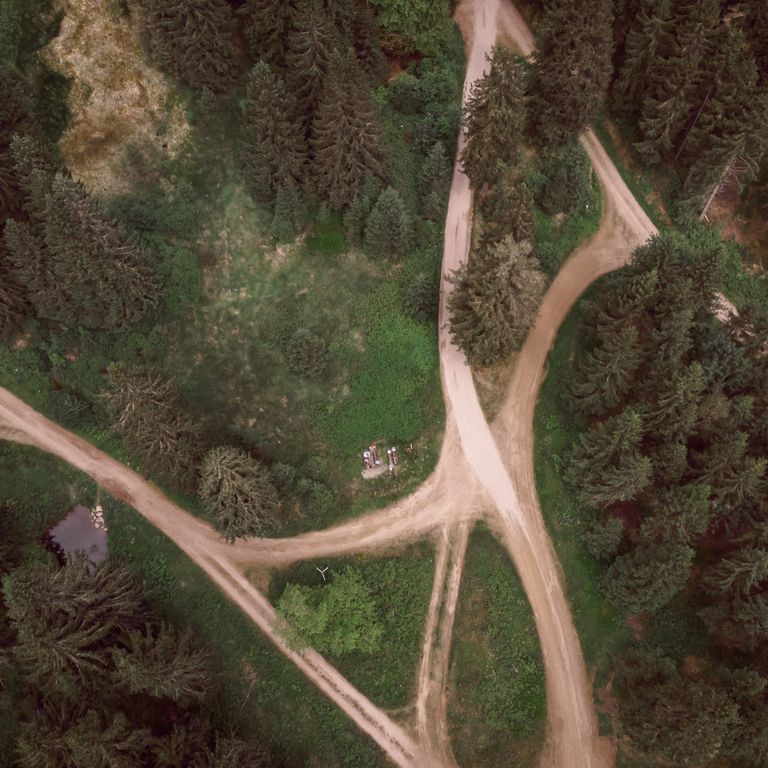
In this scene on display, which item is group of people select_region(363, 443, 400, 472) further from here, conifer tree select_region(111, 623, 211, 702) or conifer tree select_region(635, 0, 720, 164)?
conifer tree select_region(635, 0, 720, 164)

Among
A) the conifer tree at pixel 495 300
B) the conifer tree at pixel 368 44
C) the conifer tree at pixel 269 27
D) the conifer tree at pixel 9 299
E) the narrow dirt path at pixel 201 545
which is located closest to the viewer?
the conifer tree at pixel 495 300

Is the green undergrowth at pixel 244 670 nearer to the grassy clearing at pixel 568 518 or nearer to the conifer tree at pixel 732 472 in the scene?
the grassy clearing at pixel 568 518

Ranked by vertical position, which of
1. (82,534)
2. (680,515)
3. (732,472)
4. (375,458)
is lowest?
(680,515)

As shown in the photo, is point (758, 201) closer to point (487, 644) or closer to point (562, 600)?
point (562, 600)

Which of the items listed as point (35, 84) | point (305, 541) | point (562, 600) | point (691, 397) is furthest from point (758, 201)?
point (35, 84)

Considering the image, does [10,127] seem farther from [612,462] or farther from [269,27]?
[612,462]

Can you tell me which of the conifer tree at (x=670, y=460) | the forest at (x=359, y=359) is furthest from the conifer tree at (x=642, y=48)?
the conifer tree at (x=670, y=460)

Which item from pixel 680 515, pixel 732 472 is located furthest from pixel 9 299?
pixel 732 472
